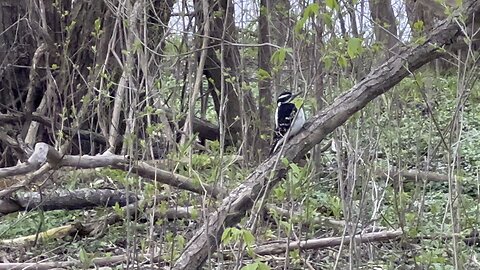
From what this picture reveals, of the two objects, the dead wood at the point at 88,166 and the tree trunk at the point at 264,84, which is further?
the tree trunk at the point at 264,84

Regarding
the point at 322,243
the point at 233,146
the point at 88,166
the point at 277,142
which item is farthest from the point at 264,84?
the point at 88,166

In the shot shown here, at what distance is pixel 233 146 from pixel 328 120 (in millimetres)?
1907

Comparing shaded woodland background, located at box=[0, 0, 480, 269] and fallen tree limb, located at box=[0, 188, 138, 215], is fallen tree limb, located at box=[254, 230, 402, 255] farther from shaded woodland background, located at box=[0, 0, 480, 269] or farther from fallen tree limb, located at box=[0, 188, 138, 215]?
fallen tree limb, located at box=[0, 188, 138, 215]

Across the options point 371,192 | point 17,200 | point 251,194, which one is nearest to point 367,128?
point 371,192

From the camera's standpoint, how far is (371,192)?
445 cm

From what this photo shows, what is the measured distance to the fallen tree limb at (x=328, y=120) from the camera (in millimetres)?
3416

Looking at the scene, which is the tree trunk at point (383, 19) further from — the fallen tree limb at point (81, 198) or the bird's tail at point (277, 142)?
the fallen tree limb at point (81, 198)

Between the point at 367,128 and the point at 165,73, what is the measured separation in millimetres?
1559

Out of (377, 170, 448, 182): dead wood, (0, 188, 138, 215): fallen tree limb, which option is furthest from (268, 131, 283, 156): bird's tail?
(0, 188, 138, 215): fallen tree limb

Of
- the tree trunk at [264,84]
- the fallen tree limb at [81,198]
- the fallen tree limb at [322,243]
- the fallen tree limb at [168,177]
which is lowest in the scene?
the fallen tree limb at [322,243]

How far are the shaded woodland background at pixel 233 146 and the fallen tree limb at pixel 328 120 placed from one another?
0.19 ft

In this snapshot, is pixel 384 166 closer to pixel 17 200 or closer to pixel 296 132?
pixel 296 132

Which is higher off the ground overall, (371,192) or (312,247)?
(371,192)

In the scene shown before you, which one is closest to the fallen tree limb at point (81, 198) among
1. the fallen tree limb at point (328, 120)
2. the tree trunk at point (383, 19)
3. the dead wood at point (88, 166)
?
the dead wood at point (88, 166)
